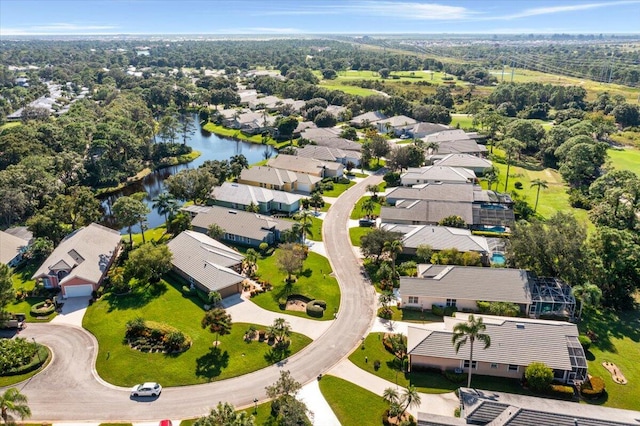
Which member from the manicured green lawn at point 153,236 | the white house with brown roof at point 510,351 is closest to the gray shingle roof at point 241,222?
the manicured green lawn at point 153,236

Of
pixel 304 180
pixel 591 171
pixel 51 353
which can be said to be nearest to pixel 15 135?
pixel 304 180

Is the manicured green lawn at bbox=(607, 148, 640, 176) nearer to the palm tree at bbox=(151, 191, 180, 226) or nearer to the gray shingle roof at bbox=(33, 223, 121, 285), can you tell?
the palm tree at bbox=(151, 191, 180, 226)

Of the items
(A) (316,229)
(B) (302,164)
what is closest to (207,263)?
(A) (316,229)

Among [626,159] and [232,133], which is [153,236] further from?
[626,159]

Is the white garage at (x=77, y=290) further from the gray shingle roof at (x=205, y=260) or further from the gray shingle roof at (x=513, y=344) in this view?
the gray shingle roof at (x=513, y=344)

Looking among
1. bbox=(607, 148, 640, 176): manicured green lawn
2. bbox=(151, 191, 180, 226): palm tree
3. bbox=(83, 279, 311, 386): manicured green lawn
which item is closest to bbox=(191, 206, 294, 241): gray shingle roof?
bbox=(151, 191, 180, 226): palm tree
